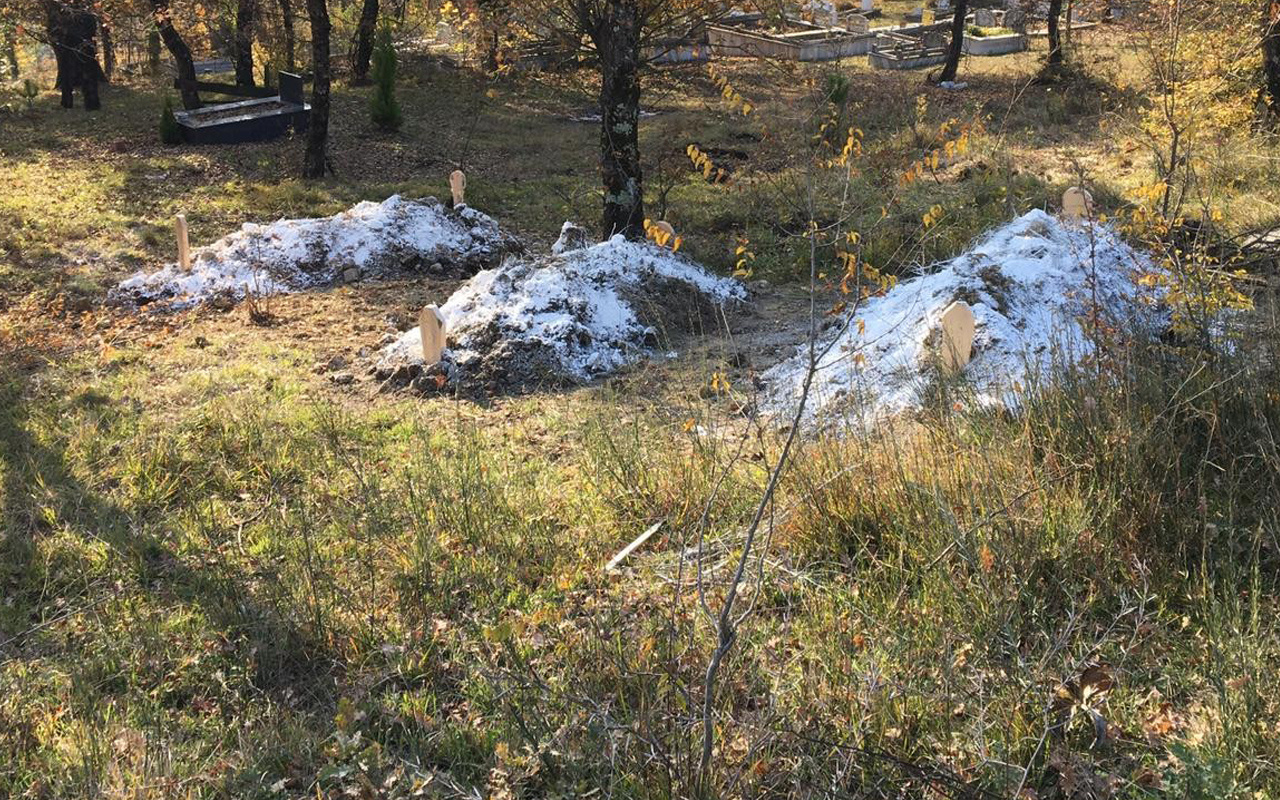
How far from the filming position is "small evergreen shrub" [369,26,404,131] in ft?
58.9

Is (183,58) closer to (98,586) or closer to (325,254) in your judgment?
(325,254)

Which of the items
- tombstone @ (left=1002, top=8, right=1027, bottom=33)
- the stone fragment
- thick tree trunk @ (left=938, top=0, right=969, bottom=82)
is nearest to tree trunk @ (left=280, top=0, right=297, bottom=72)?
the stone fragment

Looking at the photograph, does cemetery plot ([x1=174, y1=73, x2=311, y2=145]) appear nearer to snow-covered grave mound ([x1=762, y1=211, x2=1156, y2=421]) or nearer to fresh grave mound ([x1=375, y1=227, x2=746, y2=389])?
fresh grave mound ([x1=375, y1=227, x2=746, y2=389])

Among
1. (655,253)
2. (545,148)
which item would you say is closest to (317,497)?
(655,253)

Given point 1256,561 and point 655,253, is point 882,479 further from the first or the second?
point 655,253

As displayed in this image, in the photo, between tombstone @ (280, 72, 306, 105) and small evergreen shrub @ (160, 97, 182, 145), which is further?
tombstone @ (280, 72, 306, 105)

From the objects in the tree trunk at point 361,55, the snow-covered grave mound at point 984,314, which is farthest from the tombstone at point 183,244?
the tree trunk at point 361,55

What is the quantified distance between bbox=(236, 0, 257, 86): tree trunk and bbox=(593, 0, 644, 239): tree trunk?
38.6ft

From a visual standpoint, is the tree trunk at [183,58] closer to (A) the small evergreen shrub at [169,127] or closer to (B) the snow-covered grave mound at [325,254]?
(A) the small evergreen shrub at [169,127]

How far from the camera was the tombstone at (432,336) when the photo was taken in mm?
7119

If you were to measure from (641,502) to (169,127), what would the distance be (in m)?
15.1

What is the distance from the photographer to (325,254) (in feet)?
34.3

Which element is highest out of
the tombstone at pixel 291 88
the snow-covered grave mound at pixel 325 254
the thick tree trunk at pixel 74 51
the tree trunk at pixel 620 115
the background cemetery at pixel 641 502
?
the thick tree trunk at pixel 74 51

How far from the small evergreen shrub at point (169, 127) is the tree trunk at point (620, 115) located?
9.75 metres
